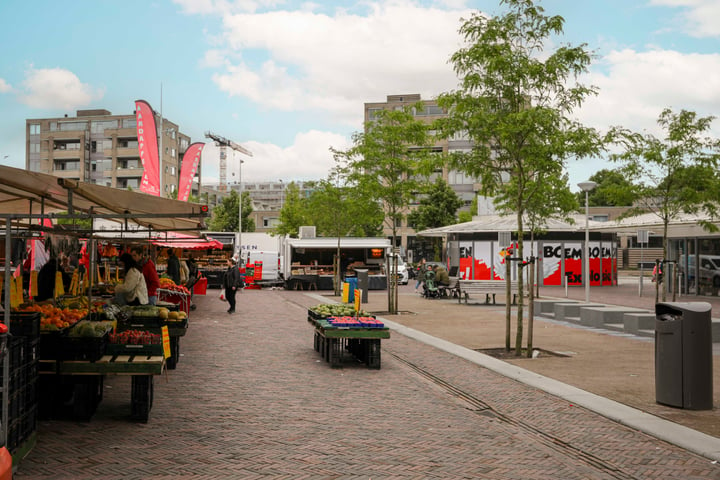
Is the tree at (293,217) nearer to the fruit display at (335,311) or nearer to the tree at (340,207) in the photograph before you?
the tree at (340,207)

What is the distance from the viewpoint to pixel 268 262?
1496 inches

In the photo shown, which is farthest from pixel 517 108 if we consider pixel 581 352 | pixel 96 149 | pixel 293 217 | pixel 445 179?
pixel 96 149

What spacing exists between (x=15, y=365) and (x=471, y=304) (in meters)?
21.1

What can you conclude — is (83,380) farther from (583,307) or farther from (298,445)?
(583,307)

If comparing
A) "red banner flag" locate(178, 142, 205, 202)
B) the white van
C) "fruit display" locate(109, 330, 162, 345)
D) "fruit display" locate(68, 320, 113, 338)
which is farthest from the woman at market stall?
the white van

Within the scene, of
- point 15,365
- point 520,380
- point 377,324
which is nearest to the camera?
point 15,365

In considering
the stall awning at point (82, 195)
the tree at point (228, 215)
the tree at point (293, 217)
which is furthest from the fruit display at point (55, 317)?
the tree at point (228, 215)

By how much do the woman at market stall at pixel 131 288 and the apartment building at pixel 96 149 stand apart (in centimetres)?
7275

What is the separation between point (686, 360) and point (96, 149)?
87.2 metres

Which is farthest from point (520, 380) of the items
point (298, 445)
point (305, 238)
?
point (305, 238)

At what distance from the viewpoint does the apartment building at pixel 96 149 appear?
275ft

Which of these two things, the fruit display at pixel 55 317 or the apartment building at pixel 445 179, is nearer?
the fruit display at pixel 55 317

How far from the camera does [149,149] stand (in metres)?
26.9

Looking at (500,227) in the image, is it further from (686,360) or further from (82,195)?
(82,195)
